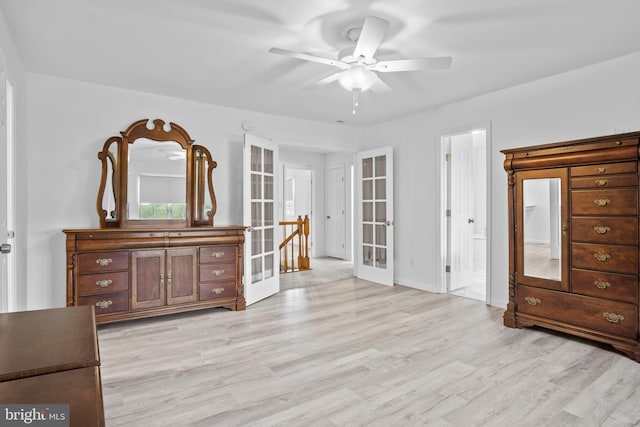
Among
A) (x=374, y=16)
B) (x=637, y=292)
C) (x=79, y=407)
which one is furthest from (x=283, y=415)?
(x=637, y=292)

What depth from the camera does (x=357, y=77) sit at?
8.85 feet

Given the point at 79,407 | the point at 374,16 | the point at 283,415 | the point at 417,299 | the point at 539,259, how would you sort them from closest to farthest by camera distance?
the point at 79,407
the point at 283,415
the point at 374,16
the point at 539,259
the point at 417,299

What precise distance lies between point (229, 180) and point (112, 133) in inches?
53.0

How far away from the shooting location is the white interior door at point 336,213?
768cm

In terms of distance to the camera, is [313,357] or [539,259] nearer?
[313,357]

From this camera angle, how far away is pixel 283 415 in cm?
191

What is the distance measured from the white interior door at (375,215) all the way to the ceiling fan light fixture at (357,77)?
244 cm

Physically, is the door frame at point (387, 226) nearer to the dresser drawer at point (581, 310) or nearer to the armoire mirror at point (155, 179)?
the dresser drawer at point (581, 310)

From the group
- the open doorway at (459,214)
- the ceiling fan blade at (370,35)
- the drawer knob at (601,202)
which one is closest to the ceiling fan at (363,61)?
the ceiling fan blade at (370,35)

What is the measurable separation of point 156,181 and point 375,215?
3.07 meters

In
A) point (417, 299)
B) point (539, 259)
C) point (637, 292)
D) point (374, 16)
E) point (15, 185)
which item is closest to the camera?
point (374, 16)

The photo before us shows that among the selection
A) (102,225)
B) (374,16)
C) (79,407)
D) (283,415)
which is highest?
(374,16)

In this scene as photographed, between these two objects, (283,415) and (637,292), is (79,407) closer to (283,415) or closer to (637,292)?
(283,415)

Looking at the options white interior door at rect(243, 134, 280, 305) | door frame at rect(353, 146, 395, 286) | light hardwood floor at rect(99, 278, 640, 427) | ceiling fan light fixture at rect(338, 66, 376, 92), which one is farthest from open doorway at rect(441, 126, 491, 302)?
white interior door at rect(243, 134, 280, 305)
